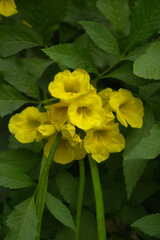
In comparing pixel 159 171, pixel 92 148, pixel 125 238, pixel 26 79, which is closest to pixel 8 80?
pixel 26 79

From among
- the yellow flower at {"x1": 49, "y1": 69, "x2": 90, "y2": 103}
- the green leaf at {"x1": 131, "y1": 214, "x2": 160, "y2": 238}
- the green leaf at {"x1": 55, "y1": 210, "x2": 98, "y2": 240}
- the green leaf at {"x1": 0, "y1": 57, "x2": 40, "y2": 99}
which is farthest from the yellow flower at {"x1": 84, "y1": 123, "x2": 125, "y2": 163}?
the green leaf at {"x1": 55, "y1": 210, "x2": 98, "y2": 240}

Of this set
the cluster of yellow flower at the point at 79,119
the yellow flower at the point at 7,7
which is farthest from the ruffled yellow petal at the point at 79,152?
the yellow flower at the point at 7,7

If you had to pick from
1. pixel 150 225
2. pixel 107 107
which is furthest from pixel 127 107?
pixel 150 225

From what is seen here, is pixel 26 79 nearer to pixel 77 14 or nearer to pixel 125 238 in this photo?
pixel 77 14

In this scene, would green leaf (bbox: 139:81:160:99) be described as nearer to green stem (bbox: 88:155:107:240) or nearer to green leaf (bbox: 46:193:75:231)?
green stem (bbox: 88:155:107:240)

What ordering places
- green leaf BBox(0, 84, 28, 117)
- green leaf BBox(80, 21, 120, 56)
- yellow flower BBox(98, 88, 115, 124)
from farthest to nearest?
green leaf BBox(0, 84, 28, 117) → green leaf BBox(80, 21, 120, 56) → yellow flower BBox(98, 88, 115, 124)

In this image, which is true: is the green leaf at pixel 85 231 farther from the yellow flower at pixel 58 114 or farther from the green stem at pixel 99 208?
the yellow flower at pixel 58 114
